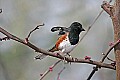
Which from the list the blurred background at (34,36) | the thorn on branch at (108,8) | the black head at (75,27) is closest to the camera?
the thorn on branch at (108,8)

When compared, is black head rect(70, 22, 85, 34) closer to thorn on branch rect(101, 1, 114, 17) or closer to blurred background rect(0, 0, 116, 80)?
thorn on branch rect(101, 1, 114, 17)

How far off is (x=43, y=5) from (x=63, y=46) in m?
4.65

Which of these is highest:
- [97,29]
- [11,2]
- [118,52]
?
A: [118,52]

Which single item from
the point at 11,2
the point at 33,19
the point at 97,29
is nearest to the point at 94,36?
the point at 97,29

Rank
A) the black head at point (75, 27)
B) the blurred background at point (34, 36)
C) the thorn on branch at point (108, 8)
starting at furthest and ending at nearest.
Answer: the blurred background at point (34, 36) < the black head at point (75, 27) < the thorn on branch at point (108, 8)

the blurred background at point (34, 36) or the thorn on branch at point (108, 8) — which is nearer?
the thorn on branch at point (108, 8)

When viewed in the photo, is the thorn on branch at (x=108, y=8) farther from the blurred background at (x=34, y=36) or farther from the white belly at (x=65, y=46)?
the blurred background at (x=34, y=36)

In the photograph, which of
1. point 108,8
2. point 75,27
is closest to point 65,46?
point 75,27

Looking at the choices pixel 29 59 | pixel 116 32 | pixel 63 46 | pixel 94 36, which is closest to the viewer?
pixel 116 32

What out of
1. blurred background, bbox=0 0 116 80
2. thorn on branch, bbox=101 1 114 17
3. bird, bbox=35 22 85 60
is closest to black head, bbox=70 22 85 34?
bird, bbox=35 22 85 60

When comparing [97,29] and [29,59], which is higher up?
[97,29]

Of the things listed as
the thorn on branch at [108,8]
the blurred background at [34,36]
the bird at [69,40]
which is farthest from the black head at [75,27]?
the blurred background at [34,36]

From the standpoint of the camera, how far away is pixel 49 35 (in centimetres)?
513

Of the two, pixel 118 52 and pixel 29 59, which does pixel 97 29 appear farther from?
pixel 118 52
